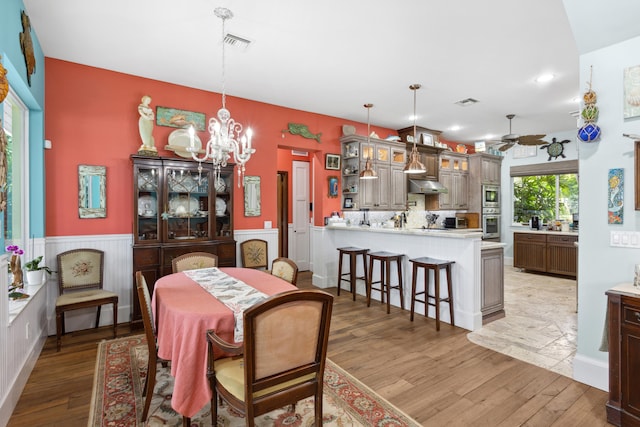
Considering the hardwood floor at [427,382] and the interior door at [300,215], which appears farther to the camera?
the interior door at [300,215]

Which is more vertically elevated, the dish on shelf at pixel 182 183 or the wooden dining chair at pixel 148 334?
the dish on shelf at pixel 182 183

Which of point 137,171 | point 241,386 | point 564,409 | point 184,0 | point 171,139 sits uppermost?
point 184,0

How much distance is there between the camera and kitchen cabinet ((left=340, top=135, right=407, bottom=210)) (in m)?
5.77

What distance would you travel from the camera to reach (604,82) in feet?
7.95

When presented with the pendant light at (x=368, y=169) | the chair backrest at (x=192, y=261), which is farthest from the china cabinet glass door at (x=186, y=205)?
the pendant light at (x=368, y=169)

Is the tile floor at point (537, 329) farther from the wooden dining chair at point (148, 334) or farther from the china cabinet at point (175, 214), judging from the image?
the china cabinet at point (175, 214)

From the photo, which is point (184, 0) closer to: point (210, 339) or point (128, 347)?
point (210, 339)

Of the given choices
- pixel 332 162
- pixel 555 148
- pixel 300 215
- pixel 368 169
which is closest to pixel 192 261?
pixel 368 169

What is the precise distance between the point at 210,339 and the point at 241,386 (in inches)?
11.4

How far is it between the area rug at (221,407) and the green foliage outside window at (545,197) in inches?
277

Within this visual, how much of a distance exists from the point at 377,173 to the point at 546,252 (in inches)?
150

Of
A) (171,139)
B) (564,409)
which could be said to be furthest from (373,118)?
(564,409)

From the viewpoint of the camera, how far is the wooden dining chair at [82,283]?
10.7 feet

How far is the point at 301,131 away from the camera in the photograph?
17.6 feet
